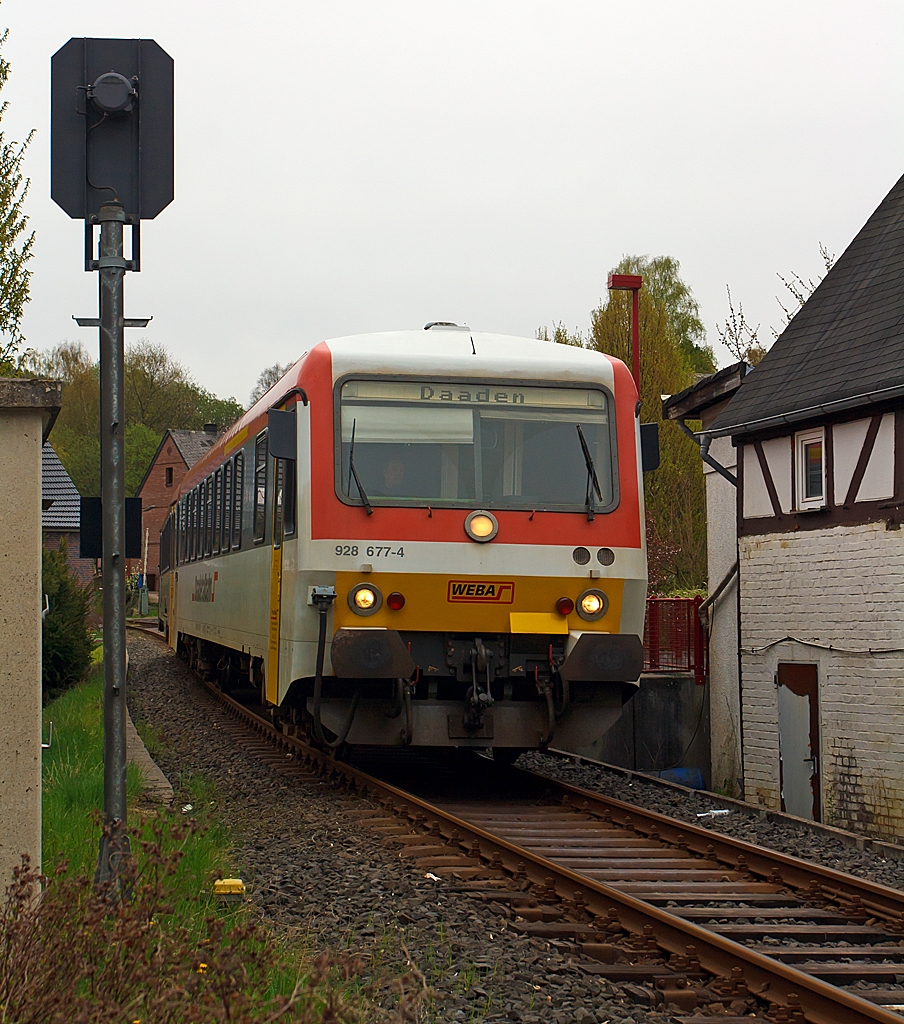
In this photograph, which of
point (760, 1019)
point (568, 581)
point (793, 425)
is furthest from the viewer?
point (793, 425)

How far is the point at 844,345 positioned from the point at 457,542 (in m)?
6.84

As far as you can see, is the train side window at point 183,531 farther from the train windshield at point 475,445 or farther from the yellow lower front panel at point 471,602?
the yellow lower front panel at point 471,602

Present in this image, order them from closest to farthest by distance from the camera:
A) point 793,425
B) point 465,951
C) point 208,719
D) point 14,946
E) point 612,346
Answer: point 14,946
point 465,951
point 793,425
point 208,719
point 612,346

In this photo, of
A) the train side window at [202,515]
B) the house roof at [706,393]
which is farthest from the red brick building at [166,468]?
the train side window at [202,515]

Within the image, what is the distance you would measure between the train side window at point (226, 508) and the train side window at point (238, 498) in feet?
1.13

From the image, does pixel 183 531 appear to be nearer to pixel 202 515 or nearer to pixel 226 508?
pixel 202 515

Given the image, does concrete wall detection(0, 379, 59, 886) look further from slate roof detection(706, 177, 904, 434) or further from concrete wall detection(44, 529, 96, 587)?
concrete wall detection(44, 529, 96, 587)

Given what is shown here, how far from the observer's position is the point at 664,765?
60.2 ft

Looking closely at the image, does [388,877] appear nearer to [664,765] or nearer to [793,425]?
[793,425]

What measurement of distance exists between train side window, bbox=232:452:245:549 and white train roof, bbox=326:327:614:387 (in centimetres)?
317

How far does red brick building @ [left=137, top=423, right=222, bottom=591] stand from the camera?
7138cm

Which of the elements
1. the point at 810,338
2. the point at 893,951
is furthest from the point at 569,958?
the point at 810,338

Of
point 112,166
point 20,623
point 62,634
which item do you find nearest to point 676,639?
point 62,634

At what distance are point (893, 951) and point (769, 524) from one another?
32.3ft
